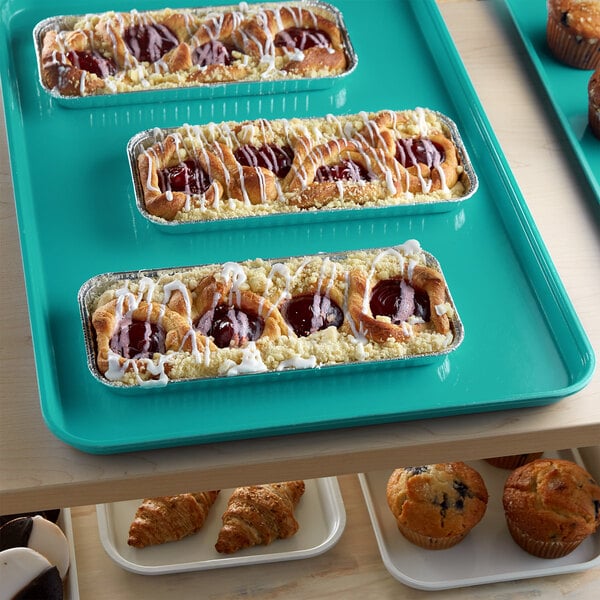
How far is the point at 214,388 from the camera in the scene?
1.48 metres

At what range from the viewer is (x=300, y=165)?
69.8 inches

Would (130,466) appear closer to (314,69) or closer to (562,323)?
(562,323)

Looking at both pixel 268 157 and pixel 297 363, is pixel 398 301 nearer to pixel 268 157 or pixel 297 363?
pixel 297 363

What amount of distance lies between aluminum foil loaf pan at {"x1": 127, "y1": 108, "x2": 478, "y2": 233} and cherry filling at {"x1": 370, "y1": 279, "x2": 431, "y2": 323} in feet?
0.53

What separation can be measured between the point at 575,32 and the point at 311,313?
89 cm

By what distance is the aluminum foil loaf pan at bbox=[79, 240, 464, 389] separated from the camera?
147 cm

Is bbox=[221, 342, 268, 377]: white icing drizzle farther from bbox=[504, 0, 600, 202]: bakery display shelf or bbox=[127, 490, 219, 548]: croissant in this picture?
bbox=[504, 0, 600, 202]: bakery display shelf

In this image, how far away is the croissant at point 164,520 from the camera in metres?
1.85

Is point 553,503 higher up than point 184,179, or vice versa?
point 184,179

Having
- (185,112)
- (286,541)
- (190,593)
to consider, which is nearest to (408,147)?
(185,112)

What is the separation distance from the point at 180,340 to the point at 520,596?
2.81 ft

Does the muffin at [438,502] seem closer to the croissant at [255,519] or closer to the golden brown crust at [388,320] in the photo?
the croissant at [255,519]

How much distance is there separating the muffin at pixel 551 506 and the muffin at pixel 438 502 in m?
0.07

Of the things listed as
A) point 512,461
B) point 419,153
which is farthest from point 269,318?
point 512,461
